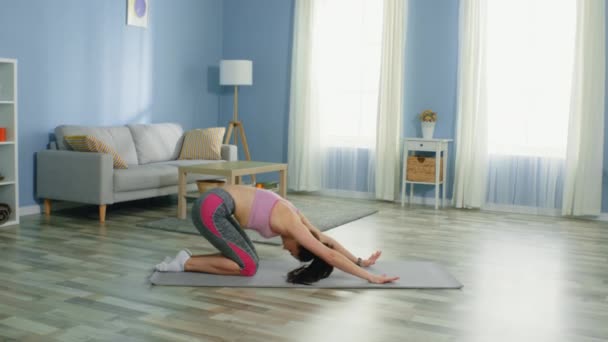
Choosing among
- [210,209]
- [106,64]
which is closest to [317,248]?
[210,209]

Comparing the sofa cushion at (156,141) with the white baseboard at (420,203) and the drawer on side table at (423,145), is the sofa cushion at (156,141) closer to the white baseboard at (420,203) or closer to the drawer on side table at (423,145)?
the white baseboard at (420,203)

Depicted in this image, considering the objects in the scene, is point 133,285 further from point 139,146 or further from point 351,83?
point 351,83

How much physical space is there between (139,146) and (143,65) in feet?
3.23

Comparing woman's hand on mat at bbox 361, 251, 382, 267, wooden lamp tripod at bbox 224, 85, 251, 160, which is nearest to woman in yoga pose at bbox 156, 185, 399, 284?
woman's hand on mat at bbox 361, 251, 382, 267

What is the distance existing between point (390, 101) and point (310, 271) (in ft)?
12.2

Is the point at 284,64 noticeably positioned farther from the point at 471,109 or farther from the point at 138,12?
the point at 471,109

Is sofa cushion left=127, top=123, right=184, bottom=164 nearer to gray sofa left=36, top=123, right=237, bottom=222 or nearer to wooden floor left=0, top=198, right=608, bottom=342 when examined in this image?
gray sofa left=36, top=123, right=237, bottom=222

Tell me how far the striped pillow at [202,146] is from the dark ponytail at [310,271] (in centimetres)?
334

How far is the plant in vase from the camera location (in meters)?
6.94

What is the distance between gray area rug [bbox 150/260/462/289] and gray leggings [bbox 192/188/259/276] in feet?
0.39

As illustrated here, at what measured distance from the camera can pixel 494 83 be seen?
6.75 m

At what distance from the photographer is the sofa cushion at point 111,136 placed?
5977 millimetres

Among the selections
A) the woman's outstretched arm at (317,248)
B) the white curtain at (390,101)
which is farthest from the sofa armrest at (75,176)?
the white curtain at (390,101)

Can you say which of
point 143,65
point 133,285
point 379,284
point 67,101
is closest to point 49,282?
point 133,285
